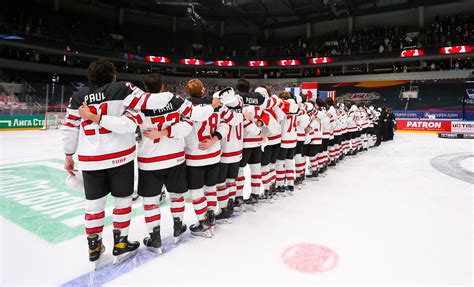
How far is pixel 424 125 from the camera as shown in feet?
56.2

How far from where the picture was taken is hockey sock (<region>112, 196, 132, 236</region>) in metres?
2.32

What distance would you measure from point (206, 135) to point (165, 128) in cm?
51

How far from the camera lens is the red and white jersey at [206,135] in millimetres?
2783

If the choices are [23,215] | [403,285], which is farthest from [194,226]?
[23,215]

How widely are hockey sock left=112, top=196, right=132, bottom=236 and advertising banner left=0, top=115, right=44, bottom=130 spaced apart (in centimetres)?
1460

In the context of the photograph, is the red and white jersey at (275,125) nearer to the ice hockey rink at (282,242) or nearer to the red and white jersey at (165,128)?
the ice hockey rink at (282,242)

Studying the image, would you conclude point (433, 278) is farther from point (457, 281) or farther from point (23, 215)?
point (23, 215)

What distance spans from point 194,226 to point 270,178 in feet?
5.18

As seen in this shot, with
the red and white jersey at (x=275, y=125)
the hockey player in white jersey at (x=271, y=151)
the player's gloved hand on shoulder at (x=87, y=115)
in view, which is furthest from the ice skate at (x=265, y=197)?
the player's gloved hand on shoulder at (x=87, y=115)

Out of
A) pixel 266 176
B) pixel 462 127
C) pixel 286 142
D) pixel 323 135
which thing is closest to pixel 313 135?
pixel 323 135

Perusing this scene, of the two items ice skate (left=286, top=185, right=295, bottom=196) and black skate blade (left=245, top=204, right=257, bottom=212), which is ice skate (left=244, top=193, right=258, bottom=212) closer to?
black skate blade (left=245, top=204, right=257, bottom=212)

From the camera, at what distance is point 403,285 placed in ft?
6.82

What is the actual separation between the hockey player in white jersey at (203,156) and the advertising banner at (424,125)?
59.3 ft

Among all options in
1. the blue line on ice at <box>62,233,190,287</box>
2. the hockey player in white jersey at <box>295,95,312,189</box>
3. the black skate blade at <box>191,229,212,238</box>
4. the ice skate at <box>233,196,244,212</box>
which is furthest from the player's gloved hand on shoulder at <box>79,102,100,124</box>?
the hockey player in white jersey at <box>295,95,312,189</box>
